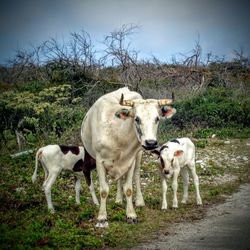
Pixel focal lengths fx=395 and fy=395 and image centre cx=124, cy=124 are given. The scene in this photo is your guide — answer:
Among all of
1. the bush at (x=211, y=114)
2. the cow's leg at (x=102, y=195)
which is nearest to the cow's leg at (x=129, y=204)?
the cow's leg at (x=102, y=195)

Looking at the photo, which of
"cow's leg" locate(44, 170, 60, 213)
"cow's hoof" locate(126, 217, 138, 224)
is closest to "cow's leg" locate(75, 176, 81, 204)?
"cow's leg" locate(44, 170, 60, 213)

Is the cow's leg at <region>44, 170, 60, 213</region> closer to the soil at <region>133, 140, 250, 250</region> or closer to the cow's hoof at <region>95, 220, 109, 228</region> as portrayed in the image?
the cow's hoof at <region>95, 220, 109, 228</region>

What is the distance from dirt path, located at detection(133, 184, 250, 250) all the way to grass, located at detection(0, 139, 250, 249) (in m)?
0.28

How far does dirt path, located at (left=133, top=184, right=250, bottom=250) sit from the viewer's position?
6309 mm

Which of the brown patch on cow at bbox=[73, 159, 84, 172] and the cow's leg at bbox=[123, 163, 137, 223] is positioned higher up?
the brown patch on cow at bbox=[73, 159, 84, 172]

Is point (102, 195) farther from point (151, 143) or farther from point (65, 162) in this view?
point (65, 162)

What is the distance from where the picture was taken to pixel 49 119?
53.3 feet

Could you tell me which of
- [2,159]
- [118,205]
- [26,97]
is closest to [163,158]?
[118,205]

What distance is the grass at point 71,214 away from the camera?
21.0 ft

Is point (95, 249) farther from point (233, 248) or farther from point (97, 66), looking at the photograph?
point (97, 66)

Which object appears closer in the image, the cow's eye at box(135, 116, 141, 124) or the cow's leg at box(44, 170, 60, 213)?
the cow's eye at box(135, 116, 141, 124)

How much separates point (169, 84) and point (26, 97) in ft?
38.3

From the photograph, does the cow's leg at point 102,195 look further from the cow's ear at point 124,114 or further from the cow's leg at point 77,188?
the cow's leg at point 77,188

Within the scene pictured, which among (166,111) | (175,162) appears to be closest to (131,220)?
(166,111)
